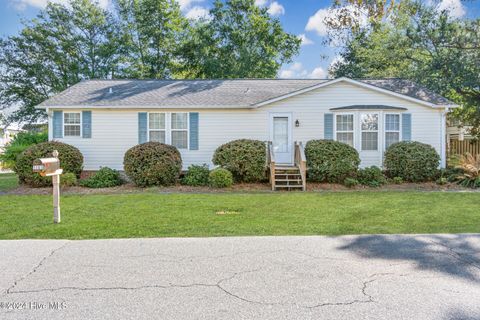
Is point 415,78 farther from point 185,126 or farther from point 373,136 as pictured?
point 185,126

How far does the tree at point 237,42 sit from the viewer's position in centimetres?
2755

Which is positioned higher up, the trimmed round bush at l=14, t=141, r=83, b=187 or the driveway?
the trimmed round bush at l=14, t=141, r=83, b=187

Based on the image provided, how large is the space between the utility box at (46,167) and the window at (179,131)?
7641 millimetres

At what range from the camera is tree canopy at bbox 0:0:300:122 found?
2786 centimetres

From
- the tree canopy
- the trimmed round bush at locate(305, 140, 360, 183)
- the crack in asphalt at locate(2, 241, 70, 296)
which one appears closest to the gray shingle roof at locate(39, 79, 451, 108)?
the trimmed round bush at locate(305, 140, 360, 183)

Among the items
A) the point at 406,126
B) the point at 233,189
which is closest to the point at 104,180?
the point at 233,189

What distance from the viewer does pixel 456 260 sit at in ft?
15.0

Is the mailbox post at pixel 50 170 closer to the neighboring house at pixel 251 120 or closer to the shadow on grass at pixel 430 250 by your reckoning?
the shadow on grass at pixel 430 250

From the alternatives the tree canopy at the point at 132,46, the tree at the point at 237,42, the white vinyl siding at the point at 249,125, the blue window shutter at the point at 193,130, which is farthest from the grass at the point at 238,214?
the tree canopy at the point at 132,46

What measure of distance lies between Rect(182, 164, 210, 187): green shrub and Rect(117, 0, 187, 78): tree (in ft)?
60.6

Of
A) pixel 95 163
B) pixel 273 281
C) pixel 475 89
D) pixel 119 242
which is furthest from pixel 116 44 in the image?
pixel 273 281

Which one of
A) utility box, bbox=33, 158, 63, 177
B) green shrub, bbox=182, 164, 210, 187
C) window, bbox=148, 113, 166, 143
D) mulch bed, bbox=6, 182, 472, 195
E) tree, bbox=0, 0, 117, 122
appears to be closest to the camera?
utility box, bbox=33, 158, 63, 177

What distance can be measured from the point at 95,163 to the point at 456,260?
43.1 ft

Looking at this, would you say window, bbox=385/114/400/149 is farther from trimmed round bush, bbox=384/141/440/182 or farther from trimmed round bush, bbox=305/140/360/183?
trimmed round bush, bbox=305/140/360/183
